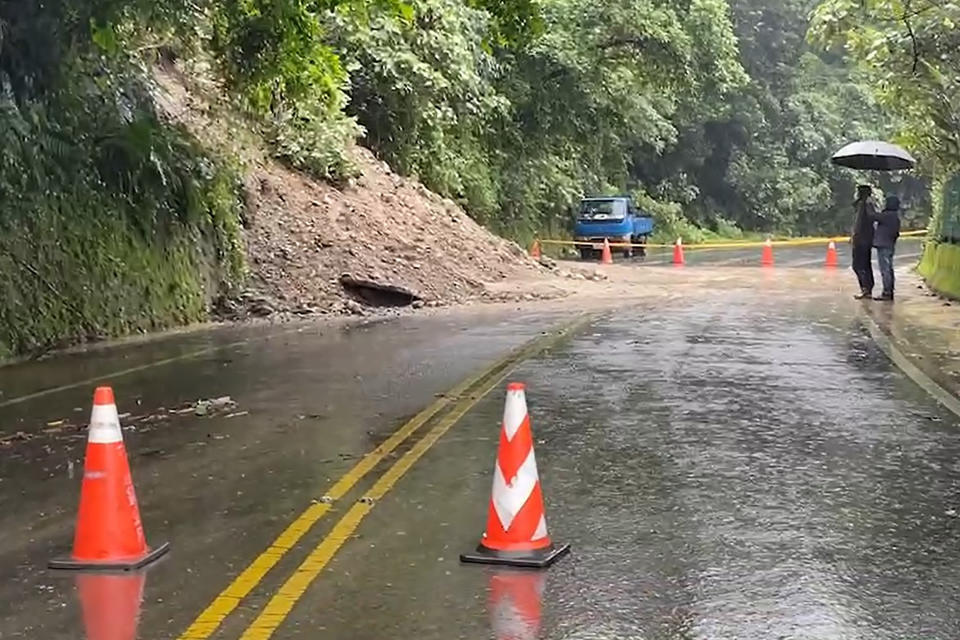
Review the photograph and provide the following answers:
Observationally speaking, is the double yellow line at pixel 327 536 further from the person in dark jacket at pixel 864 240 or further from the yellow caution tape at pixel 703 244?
the yellow caution tape at pixel 703 244

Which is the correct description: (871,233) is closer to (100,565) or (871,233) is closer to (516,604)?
(516,604)

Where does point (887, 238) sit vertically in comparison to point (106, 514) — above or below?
above

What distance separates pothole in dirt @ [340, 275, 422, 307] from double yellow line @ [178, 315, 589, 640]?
35.2 ft

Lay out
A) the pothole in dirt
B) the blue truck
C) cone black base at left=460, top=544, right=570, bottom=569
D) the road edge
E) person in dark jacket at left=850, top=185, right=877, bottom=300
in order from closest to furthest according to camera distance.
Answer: cone black base at left=460, top=544, right=570, bottom=569, the road edge, the pothole in dirt, person in dark jacket at left=850, top=185, right=877, bottom=300, the blue truck

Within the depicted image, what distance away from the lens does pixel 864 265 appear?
2328 cm

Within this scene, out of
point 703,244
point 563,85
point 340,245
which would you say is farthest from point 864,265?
point 703,244

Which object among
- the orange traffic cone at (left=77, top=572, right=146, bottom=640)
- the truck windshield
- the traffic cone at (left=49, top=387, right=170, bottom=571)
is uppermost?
the truck windshield

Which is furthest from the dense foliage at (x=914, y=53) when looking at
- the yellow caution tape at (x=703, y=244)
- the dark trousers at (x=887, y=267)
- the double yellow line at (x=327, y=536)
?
the yellow caution tape at (x=703, y=244)

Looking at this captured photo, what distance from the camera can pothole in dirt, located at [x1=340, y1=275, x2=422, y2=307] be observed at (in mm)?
22609

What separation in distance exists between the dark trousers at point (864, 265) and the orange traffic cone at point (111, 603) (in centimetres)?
1908

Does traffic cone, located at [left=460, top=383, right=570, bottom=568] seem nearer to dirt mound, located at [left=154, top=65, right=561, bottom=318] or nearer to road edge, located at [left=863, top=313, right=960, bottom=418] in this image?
road edge, located at [left=863, top=313, right=960, bottom=418]

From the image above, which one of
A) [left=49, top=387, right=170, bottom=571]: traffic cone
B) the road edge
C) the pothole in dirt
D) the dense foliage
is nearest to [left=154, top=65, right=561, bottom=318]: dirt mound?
the pothole in dirt

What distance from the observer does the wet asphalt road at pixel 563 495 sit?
5570 mm

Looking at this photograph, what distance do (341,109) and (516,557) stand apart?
23608mm
